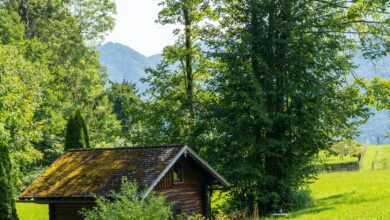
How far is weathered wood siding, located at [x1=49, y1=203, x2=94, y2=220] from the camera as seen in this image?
2917 cm

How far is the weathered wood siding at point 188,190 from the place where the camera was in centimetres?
2917

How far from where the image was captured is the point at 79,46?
61.7 metres

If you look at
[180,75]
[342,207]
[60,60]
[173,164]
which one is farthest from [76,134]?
[342,207]

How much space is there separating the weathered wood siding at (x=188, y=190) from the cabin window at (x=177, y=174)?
0.51 ft

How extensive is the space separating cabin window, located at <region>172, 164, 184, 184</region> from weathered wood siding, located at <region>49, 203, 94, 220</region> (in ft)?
14.5

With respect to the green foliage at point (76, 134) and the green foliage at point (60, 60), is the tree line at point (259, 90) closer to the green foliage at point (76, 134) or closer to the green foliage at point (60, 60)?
the green foliage at point (76, 134)

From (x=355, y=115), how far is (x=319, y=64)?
3.83m

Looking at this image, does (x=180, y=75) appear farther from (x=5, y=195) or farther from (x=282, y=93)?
(x=5, y=195)

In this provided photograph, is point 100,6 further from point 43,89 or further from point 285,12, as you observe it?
point 285,12

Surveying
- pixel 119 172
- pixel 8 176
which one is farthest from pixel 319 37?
pixel 8 176

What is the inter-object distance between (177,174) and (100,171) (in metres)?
3.82

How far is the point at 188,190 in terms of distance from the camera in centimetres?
3088

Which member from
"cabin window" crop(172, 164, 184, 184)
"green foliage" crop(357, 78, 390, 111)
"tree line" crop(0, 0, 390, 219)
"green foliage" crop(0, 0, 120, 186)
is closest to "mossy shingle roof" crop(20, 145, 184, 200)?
"cabin window" crop(172, 164, 184, 184)

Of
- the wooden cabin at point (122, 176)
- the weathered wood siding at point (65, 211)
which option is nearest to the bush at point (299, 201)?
the wooden cabin at point (122, 176)
